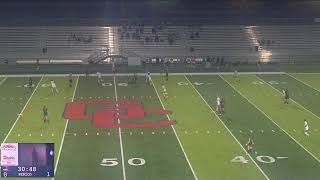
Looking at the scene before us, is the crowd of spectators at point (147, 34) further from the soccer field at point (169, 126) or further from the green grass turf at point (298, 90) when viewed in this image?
the green grass turf at point (298, 90)

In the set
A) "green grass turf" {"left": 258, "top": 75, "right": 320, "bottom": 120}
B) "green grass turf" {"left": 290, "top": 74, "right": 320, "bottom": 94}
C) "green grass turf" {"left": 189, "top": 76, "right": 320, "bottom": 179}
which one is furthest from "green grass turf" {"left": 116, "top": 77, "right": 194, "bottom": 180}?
"green grass turf" {"left": 290, "top": 74, "right": 320, "bottom": 94}

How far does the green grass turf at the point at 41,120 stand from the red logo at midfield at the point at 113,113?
69 cm

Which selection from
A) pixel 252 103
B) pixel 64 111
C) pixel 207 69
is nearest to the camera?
pixel 64 111

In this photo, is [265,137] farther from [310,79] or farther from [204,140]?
[310,79]

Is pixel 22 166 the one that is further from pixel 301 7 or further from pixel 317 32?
pixel 301 7

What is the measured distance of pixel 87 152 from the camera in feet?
75.7

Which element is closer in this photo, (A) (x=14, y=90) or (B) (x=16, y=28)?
(A) (x=14, y=90)

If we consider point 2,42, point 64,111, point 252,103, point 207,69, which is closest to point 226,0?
point 207,69

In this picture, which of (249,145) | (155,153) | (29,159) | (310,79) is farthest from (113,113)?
(310,79)

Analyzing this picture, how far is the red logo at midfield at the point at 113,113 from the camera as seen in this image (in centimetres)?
2752

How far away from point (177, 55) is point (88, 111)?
72.2 ft

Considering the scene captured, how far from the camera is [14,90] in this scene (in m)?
35.2

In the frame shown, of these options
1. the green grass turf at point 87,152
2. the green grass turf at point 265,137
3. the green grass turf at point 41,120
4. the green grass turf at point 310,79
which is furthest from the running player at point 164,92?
the green grass turf at point 310,79

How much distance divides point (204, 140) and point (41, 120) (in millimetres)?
7692
